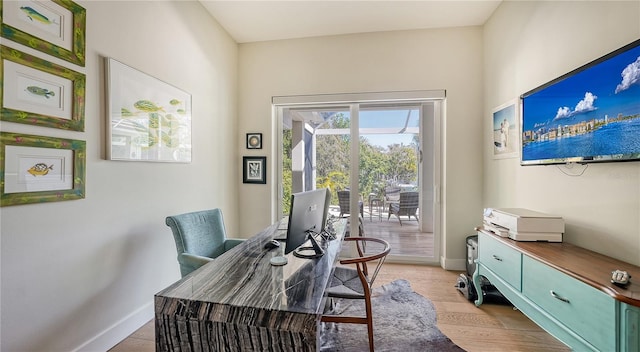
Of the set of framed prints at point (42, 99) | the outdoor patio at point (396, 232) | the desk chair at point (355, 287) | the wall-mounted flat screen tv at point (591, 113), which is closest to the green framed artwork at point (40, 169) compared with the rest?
the set of framed prints at point (42, 99)

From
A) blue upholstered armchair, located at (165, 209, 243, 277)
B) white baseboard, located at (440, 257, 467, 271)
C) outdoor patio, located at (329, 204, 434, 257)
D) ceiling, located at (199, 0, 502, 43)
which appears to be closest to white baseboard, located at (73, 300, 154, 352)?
blue upholstered armchair, located at (165, 209, 243, 277)

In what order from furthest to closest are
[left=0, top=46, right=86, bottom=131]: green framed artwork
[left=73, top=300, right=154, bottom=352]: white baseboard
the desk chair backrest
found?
the desk chair backrest < [left=73, top=300, right=154, bottom=352]: white baseboard < [left=0, top=46, right=86, bottom=131]: green framed artwork

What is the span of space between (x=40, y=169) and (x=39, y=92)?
0.41 meters

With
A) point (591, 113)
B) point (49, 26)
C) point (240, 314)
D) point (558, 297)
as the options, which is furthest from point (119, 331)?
point (591, 113)

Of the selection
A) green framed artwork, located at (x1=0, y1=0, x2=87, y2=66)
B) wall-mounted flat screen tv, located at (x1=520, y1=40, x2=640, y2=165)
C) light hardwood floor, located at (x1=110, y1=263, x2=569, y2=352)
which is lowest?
light hardwood floor, located at (x1=110, y1=263, x2=569, y2=352)

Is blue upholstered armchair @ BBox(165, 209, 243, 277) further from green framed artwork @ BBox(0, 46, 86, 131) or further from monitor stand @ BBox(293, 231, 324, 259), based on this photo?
green framed artwork @ BBox(0, 46, 86, 131)

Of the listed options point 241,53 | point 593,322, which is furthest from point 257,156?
point 593,322

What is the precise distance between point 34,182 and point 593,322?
2777mm

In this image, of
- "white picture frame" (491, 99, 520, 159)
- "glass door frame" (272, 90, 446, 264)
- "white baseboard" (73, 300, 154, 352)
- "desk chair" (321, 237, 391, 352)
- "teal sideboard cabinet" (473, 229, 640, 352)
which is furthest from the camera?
"glass door frame" (272, 90, 446, 264)

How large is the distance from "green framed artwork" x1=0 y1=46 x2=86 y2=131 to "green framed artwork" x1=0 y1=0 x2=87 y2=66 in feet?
0.25

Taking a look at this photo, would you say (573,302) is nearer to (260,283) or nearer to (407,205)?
(260,283)

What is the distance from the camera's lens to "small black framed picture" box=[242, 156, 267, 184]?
11.6ft

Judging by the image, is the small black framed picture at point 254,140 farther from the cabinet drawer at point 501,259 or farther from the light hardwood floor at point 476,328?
the cabinet drawer at point 501,259

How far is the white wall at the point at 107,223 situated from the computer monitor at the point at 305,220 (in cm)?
132
